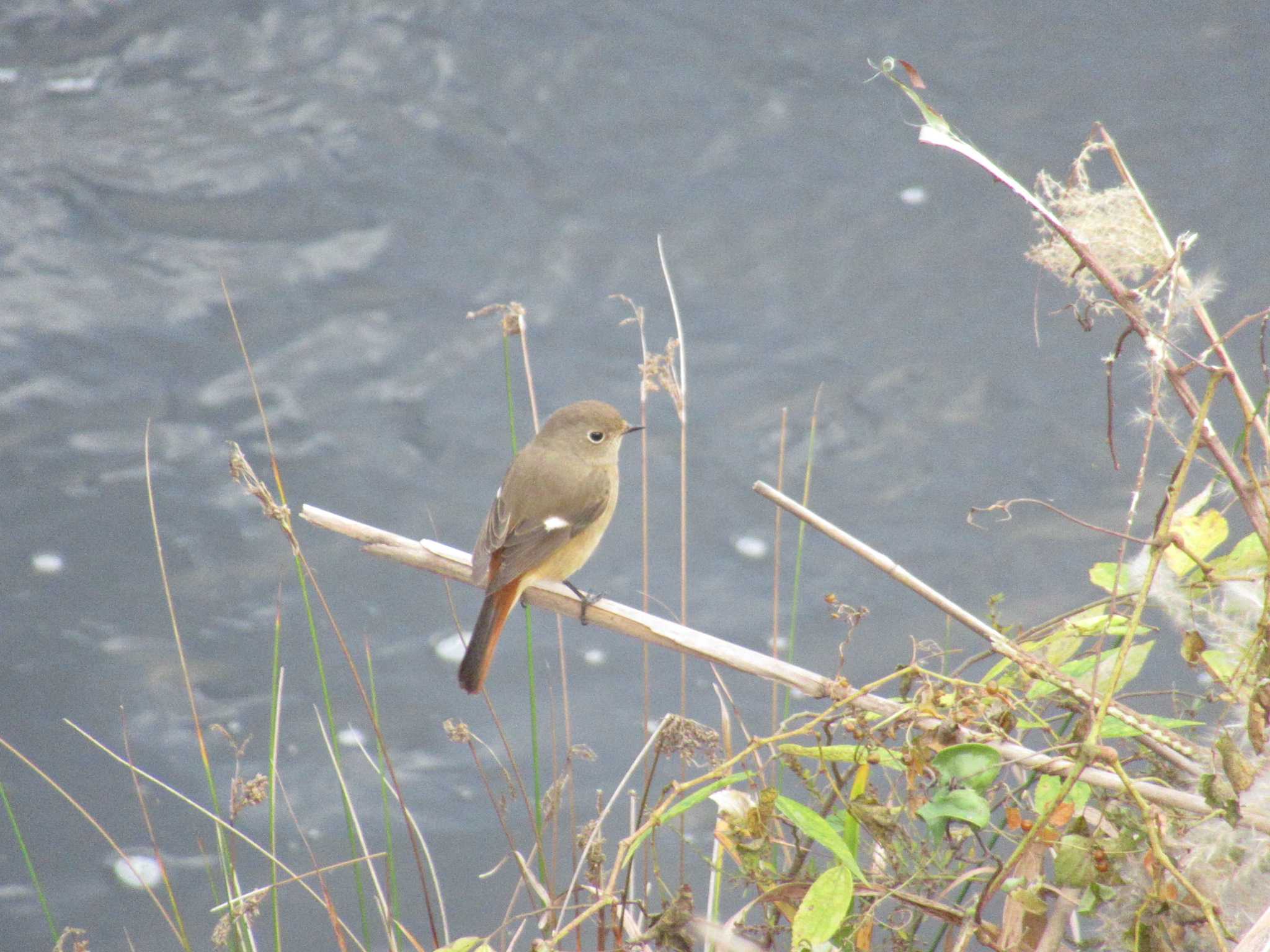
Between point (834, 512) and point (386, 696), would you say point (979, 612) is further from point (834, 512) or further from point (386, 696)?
point (386, 696)

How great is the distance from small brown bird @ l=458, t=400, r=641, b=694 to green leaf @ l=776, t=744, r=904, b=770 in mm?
1477

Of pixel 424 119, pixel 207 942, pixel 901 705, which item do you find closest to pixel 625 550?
pixel 207 942

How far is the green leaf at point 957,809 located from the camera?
159 centimetres

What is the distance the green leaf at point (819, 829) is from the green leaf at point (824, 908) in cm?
2

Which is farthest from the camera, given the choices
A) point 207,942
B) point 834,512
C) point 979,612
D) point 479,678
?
point 834,512

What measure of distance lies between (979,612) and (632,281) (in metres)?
2.71

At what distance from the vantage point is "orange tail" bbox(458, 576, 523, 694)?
9.96 feet

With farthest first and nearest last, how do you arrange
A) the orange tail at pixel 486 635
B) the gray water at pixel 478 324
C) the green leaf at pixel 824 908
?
the gray water at pixel 478 324 → the orange tail at pixel 486 635 → the green leaf at pixel 824 908

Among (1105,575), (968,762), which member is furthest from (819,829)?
(1105,575)

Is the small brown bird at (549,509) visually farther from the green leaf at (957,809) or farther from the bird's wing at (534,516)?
the green leaf at (957,809)

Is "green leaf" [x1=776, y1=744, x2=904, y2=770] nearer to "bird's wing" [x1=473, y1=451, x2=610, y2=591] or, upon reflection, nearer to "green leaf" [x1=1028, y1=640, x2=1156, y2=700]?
"green leaf" [x1=1028, y1=640, x2=1156, y2=700]

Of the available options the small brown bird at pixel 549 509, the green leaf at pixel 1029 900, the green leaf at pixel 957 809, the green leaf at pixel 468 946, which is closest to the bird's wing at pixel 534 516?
the small brown bird at pixel 549 509

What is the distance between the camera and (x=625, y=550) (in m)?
6.41

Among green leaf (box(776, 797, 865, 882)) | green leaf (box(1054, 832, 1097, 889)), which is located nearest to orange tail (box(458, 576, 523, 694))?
green leaf (box(776, 797, 865, 882))
